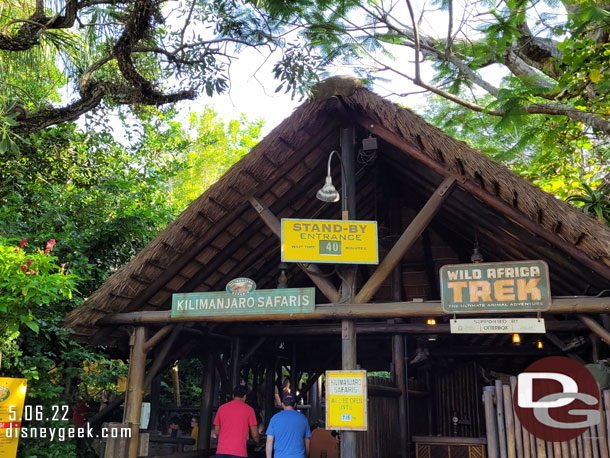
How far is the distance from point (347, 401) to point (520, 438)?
184 centimetres

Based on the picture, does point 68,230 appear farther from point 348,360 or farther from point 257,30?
point 348,360

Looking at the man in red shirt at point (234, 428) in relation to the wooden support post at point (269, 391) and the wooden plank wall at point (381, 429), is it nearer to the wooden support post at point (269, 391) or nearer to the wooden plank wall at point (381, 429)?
the wooden plank wall at point (381, 429)

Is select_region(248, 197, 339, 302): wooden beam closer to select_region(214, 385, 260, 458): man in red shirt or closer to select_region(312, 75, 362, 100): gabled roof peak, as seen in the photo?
select_region(312, 75, 362, 100): gabled roof peak

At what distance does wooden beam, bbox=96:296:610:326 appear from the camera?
17.6 feet

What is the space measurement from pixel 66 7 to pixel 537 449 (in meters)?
7.57

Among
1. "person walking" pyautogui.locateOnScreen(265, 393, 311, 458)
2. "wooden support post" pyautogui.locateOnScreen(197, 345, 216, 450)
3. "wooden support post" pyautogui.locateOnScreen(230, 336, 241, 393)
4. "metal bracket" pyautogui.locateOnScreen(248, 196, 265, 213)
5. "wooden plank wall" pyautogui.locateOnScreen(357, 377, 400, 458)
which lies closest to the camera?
"person walking" pyautogui.locateOnScreen(265, 393, 311, 458)

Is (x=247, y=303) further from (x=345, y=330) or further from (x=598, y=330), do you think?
(x=598, y=330)

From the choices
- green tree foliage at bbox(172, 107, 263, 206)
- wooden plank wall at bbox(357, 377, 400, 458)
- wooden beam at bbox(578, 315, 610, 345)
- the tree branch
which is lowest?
wooden plank wall at bbox(357, 377, 400, 458)

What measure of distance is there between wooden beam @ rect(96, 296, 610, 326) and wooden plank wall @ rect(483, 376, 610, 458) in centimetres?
89

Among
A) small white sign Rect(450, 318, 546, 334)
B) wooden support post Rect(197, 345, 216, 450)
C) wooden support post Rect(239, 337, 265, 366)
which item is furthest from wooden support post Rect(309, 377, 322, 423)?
small white sign Rect(450, 318, 546, 334)

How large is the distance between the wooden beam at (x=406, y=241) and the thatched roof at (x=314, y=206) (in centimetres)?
21

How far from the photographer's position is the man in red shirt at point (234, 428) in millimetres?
6199

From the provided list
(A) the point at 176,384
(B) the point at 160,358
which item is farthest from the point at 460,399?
(B) the point at 160,358

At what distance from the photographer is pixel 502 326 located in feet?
17.8
